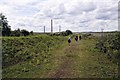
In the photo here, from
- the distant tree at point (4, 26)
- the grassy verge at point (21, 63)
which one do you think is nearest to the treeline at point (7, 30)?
the distant tree at point (4, 26)

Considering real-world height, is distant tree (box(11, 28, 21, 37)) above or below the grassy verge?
above

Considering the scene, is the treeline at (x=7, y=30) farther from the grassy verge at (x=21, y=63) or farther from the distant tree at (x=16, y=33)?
the grassy verge at (x=21, y=63)

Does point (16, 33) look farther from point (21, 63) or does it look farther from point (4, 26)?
point (21, 63)

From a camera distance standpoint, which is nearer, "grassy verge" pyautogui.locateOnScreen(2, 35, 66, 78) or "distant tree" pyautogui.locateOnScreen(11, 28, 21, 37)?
"grassy verge" pyautogui.locateOnScreen(2, 35, 66, 78)

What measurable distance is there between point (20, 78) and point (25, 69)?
276 cm

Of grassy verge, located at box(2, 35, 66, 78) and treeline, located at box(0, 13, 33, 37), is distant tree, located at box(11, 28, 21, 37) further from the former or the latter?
grassy verge, located at box(2, 35, 66, 78)

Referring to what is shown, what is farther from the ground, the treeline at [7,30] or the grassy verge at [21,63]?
the treeline at [7,30]

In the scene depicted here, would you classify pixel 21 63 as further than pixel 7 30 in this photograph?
No

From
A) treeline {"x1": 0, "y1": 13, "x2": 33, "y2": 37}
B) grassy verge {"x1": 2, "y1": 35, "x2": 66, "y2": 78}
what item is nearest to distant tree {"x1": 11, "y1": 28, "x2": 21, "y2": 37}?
treeline {"x1": 0, "y1": 13, "x2": 33, "y2": 37}

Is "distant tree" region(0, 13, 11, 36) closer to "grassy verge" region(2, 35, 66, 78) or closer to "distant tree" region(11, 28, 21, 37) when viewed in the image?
"distant tree" region(11, 28, 21, 37)

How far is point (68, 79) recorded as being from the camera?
14.4 metres

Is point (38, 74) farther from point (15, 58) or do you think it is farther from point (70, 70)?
point (15, 58)

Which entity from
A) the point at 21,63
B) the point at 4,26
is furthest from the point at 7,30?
the point at 21,63

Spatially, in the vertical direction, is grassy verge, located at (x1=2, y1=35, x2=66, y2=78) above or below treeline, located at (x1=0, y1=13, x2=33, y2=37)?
below
